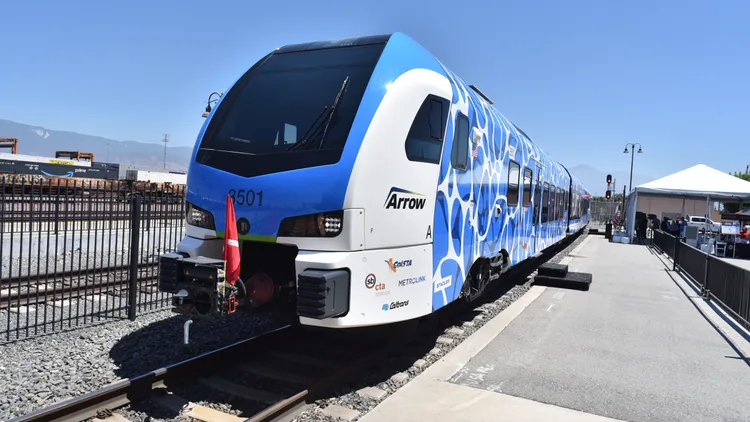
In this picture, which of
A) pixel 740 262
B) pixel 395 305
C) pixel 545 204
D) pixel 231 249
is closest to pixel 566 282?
pixel 545 204

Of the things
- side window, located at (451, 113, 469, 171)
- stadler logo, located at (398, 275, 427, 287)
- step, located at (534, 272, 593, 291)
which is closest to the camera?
stadler logo, located at (398, 275, 427, 287)

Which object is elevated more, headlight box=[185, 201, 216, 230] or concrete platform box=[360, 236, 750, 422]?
headlight box=[185, 201, 216, 230]

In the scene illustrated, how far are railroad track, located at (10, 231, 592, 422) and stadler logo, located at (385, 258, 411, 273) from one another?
33.6 inches

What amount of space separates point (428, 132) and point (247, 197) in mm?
1785

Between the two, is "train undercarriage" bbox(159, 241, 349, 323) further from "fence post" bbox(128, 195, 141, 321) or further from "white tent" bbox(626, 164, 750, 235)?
"white tent" bbox(626, 164, 750, 235)

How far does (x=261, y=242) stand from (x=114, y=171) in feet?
159

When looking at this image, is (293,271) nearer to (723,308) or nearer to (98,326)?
(98,326)

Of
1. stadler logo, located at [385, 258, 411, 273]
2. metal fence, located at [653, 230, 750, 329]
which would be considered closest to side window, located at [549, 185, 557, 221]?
metal fence, located at [653, 230, 750, 329]

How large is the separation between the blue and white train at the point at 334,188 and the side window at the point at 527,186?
12.3ft

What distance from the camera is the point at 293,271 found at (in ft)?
15.8

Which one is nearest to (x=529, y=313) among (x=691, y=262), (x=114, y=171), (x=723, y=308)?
(x=723, y=308)

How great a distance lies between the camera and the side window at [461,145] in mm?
5328

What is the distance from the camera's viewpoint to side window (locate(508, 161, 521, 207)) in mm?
7809

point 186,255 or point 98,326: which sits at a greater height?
point 186,255
